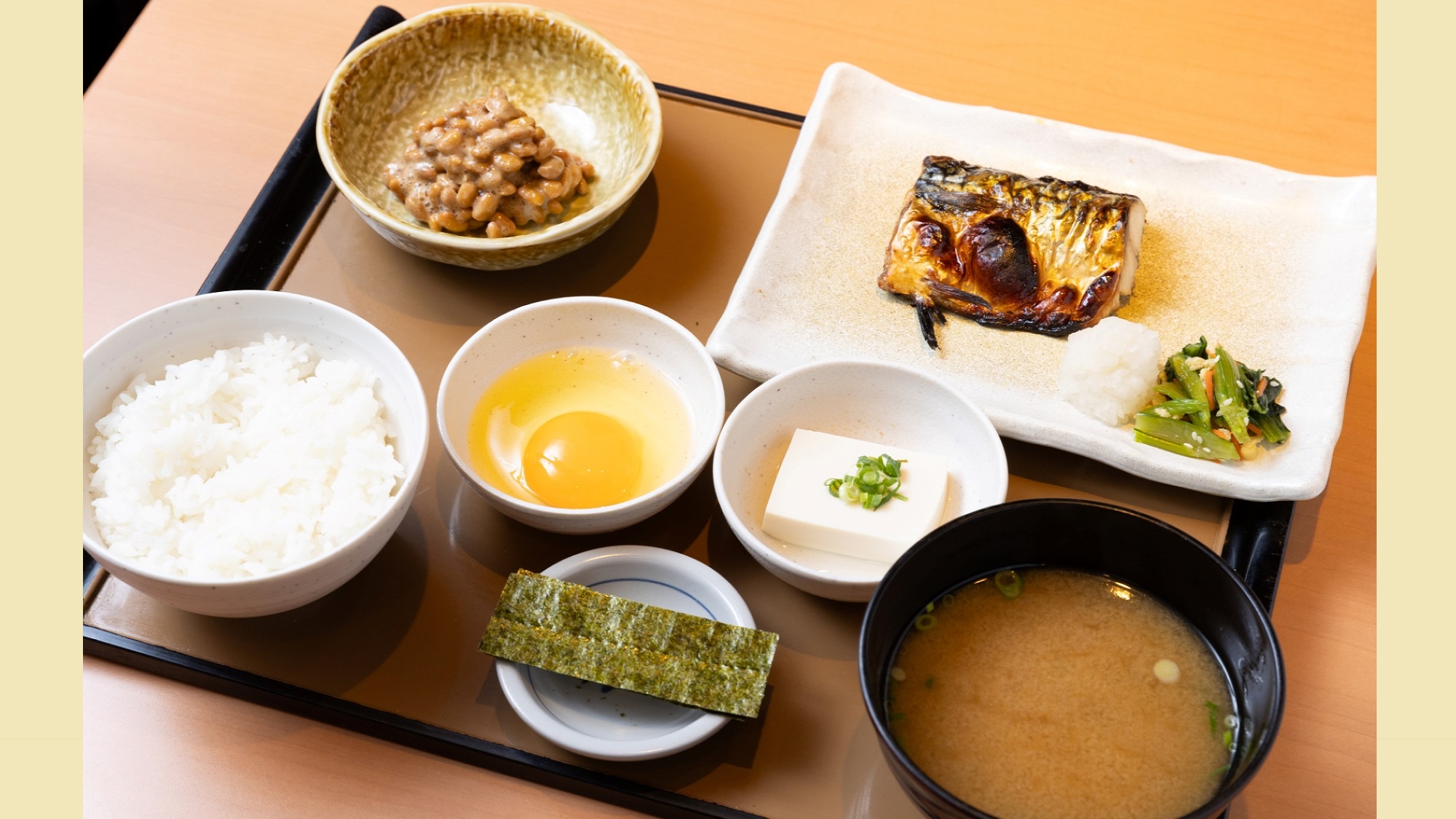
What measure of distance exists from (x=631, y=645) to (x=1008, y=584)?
629 mm

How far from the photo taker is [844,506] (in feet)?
6.39

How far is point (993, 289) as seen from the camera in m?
2.37

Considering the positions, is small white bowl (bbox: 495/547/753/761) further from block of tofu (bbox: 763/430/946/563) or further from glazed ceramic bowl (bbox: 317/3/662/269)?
glazed ceramic bowl (bbox: 317/3/662/269)

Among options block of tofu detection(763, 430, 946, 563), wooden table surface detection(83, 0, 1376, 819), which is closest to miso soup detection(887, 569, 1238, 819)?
block of tofu detection(763, 430, 946, 563)

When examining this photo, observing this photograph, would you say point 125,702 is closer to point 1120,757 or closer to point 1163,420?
point 1120,757

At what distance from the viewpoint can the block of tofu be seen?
192cm

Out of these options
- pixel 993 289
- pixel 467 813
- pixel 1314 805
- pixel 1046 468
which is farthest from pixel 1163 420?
pixel 467 813

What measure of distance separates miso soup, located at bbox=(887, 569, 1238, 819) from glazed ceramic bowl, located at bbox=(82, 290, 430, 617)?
3.00 ft

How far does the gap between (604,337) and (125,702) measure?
1.12 meters

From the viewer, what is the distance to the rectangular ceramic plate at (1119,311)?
2.15 meters

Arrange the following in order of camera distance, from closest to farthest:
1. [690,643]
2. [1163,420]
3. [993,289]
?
[690,643] → [1163,420] → [993,289]

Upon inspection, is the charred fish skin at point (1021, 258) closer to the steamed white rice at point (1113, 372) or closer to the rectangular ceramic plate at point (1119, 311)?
the rectangular ceramic plate at point (1119, 311)

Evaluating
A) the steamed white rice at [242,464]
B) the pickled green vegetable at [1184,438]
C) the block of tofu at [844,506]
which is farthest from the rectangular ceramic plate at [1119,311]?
the steamed white rice at [242,464]

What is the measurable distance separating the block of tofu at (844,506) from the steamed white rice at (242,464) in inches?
27.8
